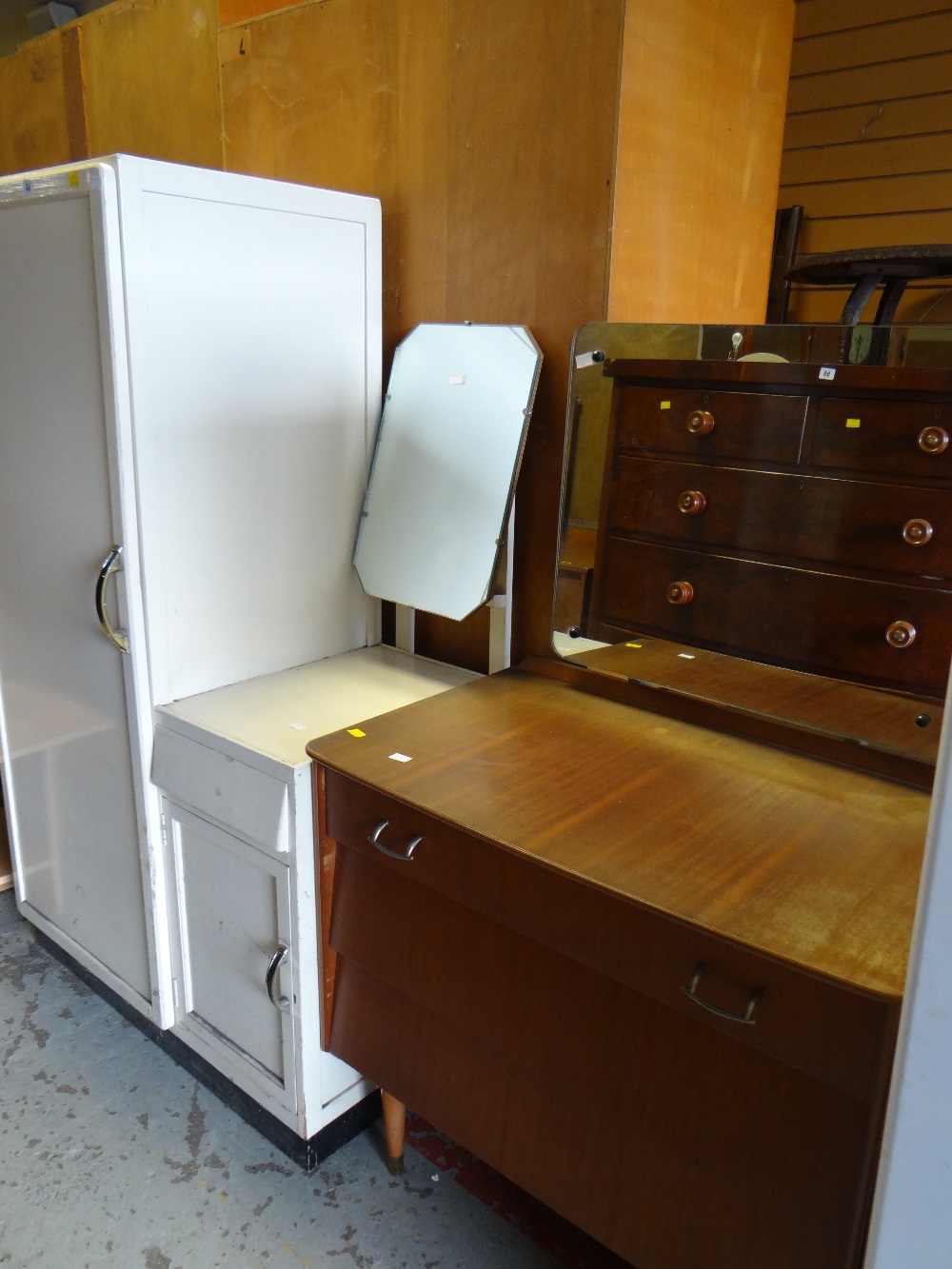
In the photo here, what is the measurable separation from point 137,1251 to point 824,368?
1.87 meters

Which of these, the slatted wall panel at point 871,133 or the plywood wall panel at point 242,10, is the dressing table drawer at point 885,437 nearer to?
Answer: the plywood wall panel at point 242,10

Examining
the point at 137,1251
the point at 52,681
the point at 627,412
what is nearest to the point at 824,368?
the point at 627,412

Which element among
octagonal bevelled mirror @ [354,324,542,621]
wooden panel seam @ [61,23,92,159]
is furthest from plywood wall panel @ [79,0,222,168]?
octagonal bevelled mirror @ [354,324,542,621]

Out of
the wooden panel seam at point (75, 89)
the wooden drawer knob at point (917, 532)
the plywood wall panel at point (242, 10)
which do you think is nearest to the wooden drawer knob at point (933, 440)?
the wooden drawer knob at point (917, 532)

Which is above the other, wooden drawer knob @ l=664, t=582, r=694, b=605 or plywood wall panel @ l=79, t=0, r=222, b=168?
plywood wall panel @ l=79, t=0, r=222, b=168

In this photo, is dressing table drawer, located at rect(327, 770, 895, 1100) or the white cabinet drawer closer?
dressing table drawer, located at rect(327, 770, 895, 1100)

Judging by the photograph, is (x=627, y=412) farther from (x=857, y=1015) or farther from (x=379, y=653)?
(x=857, y=1015)

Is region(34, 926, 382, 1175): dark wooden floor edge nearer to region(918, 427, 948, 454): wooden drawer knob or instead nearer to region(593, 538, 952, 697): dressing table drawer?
region(593, 538, 952, 697): dressing table drawer

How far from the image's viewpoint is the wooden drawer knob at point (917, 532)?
53.5 inches

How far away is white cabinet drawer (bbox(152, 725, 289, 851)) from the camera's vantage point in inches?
61.3

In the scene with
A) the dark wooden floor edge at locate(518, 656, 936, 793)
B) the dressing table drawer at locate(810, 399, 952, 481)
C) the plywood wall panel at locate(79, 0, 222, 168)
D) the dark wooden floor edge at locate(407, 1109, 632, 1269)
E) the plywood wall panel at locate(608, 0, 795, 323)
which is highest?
the plywood wall panel at locate(79, 0, 222, 168)

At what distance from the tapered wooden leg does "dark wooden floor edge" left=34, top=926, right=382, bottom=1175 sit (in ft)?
0.28

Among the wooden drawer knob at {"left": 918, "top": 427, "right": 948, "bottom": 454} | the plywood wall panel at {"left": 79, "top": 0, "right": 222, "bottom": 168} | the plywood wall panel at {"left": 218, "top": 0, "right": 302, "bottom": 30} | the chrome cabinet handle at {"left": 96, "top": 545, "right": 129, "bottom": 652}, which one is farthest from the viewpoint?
the plywood wall panel at {"left": 79, "top": 0, "right": 222, "bottom": 168}

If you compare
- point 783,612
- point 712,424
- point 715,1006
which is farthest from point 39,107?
point 715,1006
